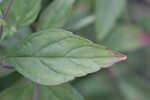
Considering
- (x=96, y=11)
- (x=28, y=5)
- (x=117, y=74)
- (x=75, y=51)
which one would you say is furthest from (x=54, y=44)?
(x=117, y=74)

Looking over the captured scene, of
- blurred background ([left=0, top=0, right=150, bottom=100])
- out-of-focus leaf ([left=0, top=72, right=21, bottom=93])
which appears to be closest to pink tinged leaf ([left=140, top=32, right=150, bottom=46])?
blurred background ([left=0, top=0, right=150, bottom=100])

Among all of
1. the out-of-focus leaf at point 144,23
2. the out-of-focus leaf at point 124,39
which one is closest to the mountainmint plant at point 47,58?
the out-of-focus leaf at point 124,39

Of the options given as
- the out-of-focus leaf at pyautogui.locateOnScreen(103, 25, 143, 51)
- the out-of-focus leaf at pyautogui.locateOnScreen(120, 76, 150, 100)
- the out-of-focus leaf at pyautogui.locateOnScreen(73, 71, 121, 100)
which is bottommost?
the out-of-focus leaf at pyautogui.locateOnScreen(120, 76, 150, 100)

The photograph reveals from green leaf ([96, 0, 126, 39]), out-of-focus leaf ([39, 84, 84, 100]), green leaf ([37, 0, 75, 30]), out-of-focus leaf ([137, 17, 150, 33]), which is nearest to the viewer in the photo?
out-of-focus leaf ([39, 84, 84, 100])

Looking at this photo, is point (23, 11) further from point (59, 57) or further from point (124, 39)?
point (124, 39)

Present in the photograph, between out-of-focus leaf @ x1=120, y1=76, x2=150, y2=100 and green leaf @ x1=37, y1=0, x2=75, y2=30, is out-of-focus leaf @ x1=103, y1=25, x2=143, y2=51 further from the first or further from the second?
green leaf @ x1=37, y1=0, x2=75, y2=30

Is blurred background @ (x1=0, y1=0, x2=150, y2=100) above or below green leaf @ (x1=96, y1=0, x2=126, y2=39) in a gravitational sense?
below
